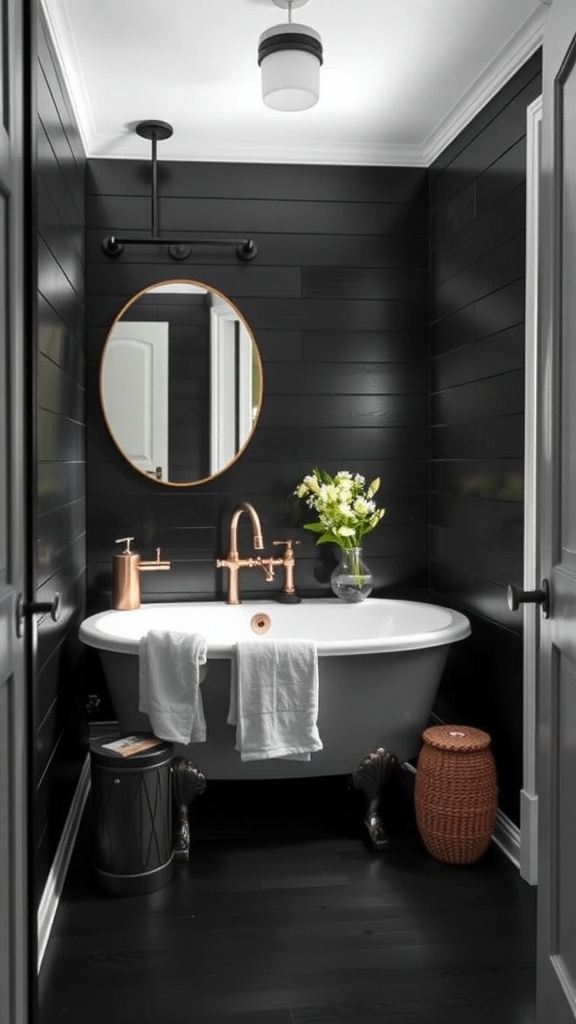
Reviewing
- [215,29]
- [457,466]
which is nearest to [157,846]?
[457,466]

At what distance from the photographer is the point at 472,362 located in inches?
137

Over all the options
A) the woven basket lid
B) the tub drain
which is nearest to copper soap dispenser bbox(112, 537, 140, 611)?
the tub drain

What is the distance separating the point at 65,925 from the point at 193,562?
Result: 66.3 inches

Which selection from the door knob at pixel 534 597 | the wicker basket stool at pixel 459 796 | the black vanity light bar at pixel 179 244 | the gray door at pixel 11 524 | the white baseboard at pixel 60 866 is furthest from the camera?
the black vanity light bar at pixel 179 244

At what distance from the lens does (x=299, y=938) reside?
8.36 ft

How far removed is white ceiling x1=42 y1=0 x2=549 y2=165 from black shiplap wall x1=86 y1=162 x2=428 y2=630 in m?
0.13

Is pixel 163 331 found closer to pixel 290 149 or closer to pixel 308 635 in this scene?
pixel 290 149

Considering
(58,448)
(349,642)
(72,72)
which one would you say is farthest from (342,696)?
(72,72)

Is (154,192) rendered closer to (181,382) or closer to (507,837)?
(181,382)

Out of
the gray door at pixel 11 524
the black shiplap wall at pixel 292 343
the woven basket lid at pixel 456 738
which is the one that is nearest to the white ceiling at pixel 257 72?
the black shiplap wall at pixel 292 343

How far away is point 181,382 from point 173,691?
1501mm

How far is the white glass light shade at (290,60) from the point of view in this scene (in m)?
2.81

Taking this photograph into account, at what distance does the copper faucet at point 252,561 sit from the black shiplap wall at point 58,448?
606 millimetres

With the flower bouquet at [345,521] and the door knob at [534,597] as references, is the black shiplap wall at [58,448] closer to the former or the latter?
the flower bouquet at [345,521]
